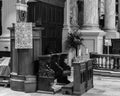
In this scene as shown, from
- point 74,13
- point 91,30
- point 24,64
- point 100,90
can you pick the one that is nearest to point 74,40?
point 91,30

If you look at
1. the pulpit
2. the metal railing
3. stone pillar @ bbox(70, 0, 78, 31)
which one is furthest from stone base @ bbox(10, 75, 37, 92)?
stone pillar @ bbox(70, 0, 78, 31)

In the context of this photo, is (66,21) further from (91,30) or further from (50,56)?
(50,56)

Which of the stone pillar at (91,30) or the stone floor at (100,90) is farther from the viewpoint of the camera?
the stone pillar at (91,30)

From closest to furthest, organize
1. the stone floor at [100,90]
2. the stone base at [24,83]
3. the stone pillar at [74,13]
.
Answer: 1. the stone floor at [100,90]
2. the stone base at [24,83]
3. the stone pillar at [74,13]

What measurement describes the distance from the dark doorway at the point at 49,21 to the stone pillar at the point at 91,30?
5.33 feet

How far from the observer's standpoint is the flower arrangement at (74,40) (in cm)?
1776

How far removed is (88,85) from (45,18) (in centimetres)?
710

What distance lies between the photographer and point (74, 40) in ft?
58.2

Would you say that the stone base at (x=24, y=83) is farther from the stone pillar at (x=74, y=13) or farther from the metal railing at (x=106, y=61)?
the stone pillar at (x=74, y=13)

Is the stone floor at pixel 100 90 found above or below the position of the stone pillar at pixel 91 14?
below

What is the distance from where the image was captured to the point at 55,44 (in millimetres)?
18141

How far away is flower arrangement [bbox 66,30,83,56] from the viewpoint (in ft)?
58.3

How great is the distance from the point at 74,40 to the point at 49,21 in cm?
186

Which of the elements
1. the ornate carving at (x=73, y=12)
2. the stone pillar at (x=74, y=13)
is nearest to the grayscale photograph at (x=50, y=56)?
the stone pillar at (x=74, y=13)
